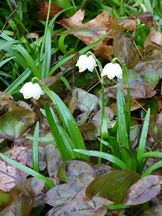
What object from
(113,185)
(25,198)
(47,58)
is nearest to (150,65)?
(47,58)

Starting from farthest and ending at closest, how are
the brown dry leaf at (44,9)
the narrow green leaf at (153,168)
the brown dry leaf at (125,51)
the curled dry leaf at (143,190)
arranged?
the brown dry leaf at (44,9), the brown dry leaf at (125,51), the narrow green leaf at (153,168), the curled dry leaf at (143,190)

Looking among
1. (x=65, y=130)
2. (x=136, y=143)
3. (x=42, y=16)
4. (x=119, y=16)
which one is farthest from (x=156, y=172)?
(x=42, y=16)

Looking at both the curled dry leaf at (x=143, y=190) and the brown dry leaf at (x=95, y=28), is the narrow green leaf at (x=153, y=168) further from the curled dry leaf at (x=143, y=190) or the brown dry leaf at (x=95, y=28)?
the brown dry leaf at (x=95, y=28)

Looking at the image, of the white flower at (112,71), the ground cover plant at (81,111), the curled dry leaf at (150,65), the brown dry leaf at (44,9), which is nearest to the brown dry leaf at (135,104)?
the ground cover plant at (81,111)

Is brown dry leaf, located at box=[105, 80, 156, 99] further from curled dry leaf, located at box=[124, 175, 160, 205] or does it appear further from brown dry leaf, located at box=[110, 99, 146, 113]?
curled dry leaf, located at box=[124, 175, 160, 205]

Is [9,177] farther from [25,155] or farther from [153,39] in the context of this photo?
[153,39]

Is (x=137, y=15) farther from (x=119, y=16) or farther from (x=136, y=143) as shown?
(x=136, y=143)
